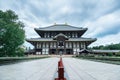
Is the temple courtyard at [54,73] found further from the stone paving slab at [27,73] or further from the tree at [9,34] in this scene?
the tree at [9,34]

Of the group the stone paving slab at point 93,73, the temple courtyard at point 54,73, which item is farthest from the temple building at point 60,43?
the stone paving slab at point 93,73

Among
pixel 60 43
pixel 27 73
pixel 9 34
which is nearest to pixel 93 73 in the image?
pixel 27 73

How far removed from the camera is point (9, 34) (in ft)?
82.6

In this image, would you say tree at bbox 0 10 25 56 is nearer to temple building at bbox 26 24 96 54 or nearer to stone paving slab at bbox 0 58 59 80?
stone paving slab at bbox 0 58 59 80

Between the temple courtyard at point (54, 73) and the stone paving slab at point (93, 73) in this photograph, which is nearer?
the temple courtyard at point (54, 73)

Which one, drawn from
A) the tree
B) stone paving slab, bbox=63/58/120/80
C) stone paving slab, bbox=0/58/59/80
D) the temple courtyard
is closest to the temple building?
the tree

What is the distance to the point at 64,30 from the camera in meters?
58.6

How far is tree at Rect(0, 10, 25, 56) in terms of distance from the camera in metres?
24.9

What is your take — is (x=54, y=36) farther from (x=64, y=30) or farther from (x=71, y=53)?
(x=71, y=53)

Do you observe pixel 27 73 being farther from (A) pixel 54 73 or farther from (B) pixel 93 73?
(B) pixel 93 73

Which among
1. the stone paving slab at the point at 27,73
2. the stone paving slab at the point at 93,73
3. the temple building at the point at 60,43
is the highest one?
the temple building at the point at 60,43

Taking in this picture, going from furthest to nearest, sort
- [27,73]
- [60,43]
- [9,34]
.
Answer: [60,43]
[9,34]
[27,73]

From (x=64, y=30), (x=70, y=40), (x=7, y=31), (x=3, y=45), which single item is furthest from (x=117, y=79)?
(x=64, y=30)

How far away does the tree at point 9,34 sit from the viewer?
981 inches
